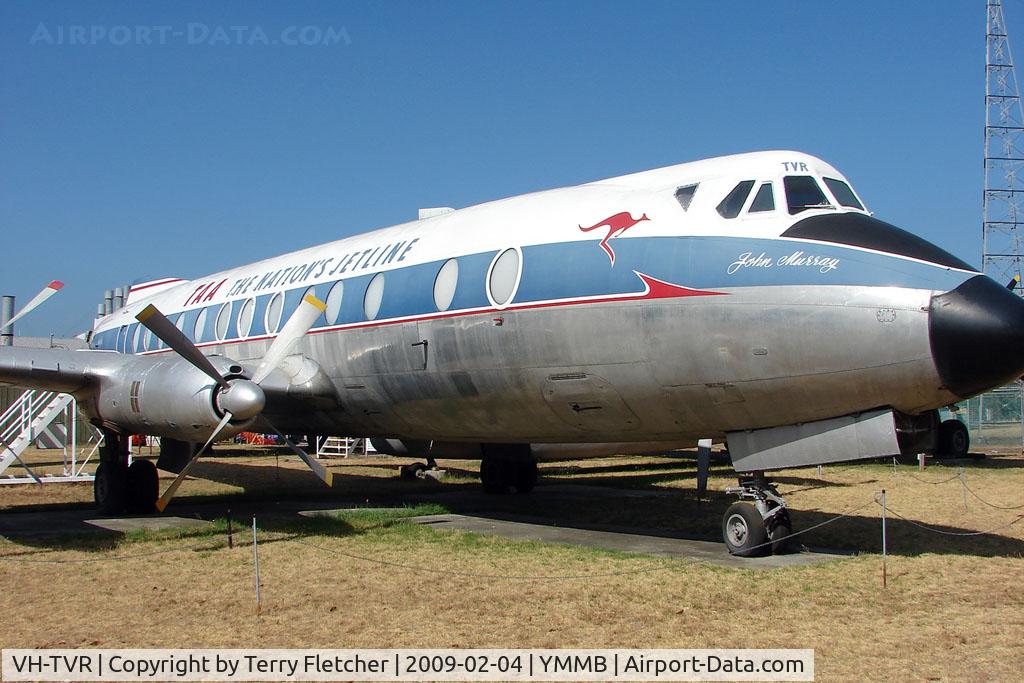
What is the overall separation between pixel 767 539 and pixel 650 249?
3.59 metres

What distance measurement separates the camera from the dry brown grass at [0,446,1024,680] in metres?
A: 7.14

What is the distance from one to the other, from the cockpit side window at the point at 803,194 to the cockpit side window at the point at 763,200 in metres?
0.17

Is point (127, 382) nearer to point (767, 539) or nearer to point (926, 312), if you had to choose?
point (767, 539)

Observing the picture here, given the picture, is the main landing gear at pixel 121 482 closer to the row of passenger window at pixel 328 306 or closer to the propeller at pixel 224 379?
the row of passenger window at pixel 328 306

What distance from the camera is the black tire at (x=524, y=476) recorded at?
1870 centimetres

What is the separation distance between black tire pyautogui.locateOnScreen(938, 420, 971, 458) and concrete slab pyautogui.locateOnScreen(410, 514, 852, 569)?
1936 cm

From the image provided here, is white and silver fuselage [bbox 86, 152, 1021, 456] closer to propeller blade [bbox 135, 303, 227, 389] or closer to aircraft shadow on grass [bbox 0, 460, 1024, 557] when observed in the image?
propeller blade [bbox 135, 303, 227, 389]

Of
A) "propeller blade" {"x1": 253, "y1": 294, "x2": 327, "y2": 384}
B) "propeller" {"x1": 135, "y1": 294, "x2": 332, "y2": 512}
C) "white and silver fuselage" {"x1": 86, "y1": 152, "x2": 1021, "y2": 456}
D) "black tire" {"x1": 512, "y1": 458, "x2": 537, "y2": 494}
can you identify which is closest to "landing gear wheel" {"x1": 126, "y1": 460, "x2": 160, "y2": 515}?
"white and silver fuselage" {"x1": 86, "y1": 152, "x2": 1021, "y2": 456}

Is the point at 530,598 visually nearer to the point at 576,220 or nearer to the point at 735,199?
the point at 576,220

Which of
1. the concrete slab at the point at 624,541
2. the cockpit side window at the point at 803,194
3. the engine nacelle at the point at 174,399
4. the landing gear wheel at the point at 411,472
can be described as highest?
the cockpit side window at the point at 803,194

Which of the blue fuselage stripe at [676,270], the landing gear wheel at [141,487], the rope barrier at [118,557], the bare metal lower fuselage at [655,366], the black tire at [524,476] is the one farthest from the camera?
the black tire at [524,476]

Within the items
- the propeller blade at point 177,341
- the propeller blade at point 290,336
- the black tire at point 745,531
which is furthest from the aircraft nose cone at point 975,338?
the propeller blade at point 177,341

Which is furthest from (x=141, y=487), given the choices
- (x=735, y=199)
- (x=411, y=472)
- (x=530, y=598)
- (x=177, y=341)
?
(x=735, y=199)

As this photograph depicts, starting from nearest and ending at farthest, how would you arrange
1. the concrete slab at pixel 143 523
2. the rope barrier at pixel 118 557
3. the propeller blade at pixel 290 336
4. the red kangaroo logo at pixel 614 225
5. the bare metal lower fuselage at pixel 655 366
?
the bare metal lower fuselage at pixel 655 366 → the red kangaroo logo at pixel 614 225 → the rope barrier at pixel 118 557 → the propeller blade at pixel 290 336 → the concrete slab at pixel 143 523
